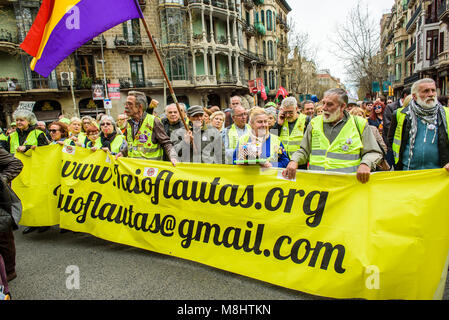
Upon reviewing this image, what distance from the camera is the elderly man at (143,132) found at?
14.4 ft

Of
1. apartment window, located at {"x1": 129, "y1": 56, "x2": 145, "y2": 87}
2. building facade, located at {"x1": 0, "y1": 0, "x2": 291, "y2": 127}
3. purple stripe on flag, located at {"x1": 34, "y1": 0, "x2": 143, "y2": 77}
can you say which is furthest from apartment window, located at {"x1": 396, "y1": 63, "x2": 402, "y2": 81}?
purple stripe on flag, located at {"x1": 34, "y1": 0, "x2": 143, "y2": 77}

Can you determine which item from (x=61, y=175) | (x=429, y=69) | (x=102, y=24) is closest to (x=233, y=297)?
(x=61, y=175)

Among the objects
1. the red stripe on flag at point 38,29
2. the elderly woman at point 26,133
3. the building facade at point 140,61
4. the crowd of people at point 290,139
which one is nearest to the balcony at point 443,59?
the building facade at point 140,61

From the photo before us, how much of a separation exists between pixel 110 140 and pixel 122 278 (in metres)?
2.35

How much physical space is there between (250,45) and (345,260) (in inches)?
1560

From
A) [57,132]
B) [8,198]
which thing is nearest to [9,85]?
[57,132]

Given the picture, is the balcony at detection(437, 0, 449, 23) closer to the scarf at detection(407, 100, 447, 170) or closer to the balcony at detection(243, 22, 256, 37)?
the balcony at detection(243, 22, 256, 37)

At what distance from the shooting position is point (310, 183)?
2.89 metres

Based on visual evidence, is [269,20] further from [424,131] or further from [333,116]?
[333,116]

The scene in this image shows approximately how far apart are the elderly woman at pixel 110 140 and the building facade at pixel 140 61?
18.8m

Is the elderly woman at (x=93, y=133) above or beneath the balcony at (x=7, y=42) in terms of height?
beneath

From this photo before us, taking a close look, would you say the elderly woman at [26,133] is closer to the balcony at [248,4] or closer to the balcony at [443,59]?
the balcony at [443,59]

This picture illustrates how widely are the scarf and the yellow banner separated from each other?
3.50 ft

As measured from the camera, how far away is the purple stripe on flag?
3.79 m
